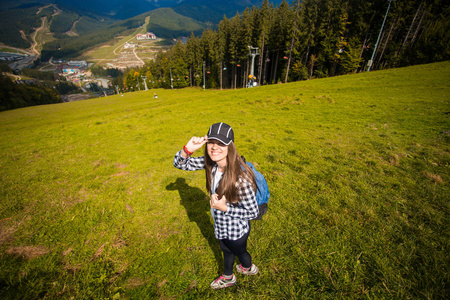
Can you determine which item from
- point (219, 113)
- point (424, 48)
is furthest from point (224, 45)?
A: point (219, 113)

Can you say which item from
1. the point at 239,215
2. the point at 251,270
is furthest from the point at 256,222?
the point at 239,215

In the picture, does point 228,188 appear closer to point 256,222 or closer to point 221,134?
point 221,134

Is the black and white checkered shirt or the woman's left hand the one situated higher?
the woman's left hand

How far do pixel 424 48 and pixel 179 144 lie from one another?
42843 mm

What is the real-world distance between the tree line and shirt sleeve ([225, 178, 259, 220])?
32.6 meters

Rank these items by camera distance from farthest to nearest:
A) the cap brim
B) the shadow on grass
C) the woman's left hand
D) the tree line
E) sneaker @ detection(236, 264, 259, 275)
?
the tree line, the shadow on grass, sneaker @ detection(236, 264, 259, 275), the cap brim, the woman's left hand

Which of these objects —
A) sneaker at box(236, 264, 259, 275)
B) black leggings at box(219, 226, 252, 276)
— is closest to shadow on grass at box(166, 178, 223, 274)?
sneaker at box(236, 264, 259, 275)

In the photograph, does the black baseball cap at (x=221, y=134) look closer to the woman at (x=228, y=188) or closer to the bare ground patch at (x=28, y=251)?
the woman at (x=228, y=188)

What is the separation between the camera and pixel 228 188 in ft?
7.54

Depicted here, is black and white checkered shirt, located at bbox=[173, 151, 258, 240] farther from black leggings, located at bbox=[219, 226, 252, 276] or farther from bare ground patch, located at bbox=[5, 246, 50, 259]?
bare ground patch, located at bbox=[5, 246, 50, 259]

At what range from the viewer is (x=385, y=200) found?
4352mm

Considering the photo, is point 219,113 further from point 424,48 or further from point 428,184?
point 424,48

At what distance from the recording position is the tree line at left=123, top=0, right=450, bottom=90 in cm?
3112

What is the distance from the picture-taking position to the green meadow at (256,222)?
2926 millimetres
